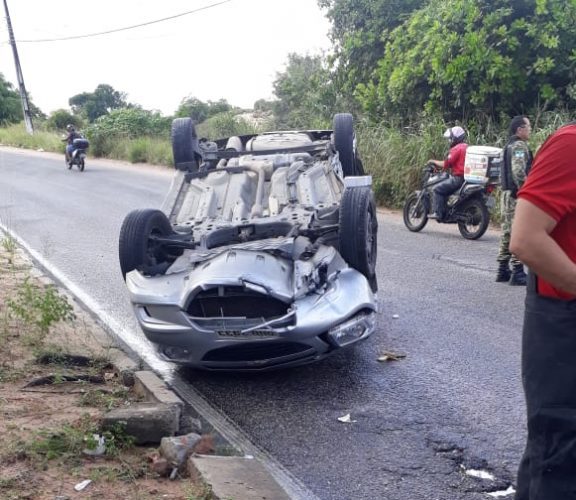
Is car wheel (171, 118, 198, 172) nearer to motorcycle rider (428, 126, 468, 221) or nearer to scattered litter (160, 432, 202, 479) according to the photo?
scattered litter (160, 432, 202, 479)

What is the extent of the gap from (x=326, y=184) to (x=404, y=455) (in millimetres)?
3283

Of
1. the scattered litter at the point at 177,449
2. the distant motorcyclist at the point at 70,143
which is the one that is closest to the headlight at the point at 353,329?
the scattered litter at the point at 177,449

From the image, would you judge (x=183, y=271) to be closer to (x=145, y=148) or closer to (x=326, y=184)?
(x=326, y=184)

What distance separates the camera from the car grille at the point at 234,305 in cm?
493

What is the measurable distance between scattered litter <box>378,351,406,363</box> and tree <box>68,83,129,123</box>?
52155 mm

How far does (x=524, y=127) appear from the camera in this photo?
796cm

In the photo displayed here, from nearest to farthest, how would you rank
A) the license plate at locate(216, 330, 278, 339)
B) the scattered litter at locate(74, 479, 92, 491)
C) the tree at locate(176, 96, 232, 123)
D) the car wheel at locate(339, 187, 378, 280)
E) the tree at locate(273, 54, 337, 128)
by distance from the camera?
the scattered litter at locate(74, 479, 92, 491) → the license plate at locate(216, 330, 278, 339) → the car wheel at locate(339, 187, 378, 280) → the tree at locate(273, 54, 337, 128) → the tree at locate(176, 96, 232, 123)

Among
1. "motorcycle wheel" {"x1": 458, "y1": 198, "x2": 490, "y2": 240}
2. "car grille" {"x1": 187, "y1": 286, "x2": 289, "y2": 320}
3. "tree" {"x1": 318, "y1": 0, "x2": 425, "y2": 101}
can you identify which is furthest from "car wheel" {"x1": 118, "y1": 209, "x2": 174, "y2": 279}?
"tree" {"x1": 318, "y1": 0, "x2": 425, "y2": 101}

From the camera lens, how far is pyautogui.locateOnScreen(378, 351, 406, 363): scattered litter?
224 inches

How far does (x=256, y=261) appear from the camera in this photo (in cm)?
507

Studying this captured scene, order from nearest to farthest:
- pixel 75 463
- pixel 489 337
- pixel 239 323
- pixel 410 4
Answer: pixel 75 463 < pixel 239 323 < pixel 489 337 < pixel 410 4

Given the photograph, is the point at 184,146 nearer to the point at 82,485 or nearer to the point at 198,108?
the point at 82,485

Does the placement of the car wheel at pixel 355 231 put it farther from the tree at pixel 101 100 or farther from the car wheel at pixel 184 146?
the tree at pixel 101 100

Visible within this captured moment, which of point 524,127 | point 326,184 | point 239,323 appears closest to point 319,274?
point 239,323
